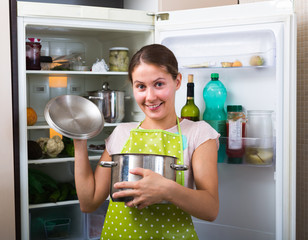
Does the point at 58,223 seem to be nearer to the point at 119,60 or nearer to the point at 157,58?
the point at 119,60

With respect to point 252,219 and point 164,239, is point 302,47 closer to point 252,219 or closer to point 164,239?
point 252,219

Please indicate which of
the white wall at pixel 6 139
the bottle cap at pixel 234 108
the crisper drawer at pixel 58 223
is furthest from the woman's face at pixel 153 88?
the crisper drawer at pixel 58 223

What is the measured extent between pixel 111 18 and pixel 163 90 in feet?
2.58

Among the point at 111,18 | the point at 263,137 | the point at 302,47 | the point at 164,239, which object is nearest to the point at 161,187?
the point at 164,239

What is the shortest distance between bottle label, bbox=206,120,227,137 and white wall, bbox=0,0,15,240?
0.91 m

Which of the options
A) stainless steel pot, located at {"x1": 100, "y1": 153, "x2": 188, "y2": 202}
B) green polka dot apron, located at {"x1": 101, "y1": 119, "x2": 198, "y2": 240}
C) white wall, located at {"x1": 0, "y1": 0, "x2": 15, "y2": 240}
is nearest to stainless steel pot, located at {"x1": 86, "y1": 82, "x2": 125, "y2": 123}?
white wall, located at {"x1": 0, "y1": 0, "x2": 15, "y2": 240}

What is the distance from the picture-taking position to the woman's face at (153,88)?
119 centimetres

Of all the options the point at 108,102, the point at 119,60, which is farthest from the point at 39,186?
the point at 119,60

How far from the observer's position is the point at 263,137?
5.64 ft

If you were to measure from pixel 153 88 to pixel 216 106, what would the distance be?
0.67 meters

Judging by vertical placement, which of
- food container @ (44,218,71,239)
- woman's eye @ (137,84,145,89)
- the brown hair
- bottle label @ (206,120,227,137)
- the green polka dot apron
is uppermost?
the brown hair

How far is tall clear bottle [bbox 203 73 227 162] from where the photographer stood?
1760 mm

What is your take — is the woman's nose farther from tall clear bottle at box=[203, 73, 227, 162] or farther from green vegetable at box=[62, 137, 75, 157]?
green vegetable at box=[62, 137, 75, 157]

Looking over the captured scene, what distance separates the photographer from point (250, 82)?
179cm
